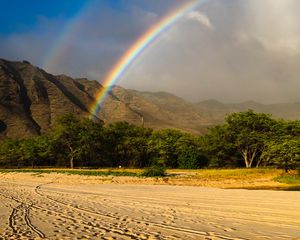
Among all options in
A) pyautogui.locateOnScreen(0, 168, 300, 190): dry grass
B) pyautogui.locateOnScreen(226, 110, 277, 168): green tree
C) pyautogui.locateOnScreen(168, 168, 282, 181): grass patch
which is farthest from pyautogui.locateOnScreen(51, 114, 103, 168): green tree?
pyautogui.locateOnScreen(168, 168, 282, 181): grass patch

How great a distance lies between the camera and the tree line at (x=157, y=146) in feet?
263

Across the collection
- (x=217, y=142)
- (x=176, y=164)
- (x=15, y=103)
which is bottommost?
(x=176, y=164)

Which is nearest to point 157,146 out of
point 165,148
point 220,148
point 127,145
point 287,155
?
point 165,148

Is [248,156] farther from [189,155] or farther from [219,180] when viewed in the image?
[219,180]

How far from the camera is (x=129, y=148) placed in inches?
3602

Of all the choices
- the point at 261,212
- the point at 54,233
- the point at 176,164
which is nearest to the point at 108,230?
the point at 54,233

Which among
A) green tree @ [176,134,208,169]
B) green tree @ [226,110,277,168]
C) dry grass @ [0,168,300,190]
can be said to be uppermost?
green tree @ [226,110,277,168]

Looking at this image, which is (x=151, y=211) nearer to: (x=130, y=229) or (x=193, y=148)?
(x=130, y=229)

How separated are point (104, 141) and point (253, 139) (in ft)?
130

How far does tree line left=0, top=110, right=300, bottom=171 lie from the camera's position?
263 feet

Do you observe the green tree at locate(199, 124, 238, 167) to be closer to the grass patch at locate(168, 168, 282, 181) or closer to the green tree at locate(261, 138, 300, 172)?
the grass patch at locate(168, 168, 282, 181)

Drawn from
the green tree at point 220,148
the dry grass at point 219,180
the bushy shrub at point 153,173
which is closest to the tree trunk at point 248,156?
the green tree at point 220,148

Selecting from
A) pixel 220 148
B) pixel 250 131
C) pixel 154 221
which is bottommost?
pixel 154 221

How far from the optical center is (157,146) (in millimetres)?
84562
